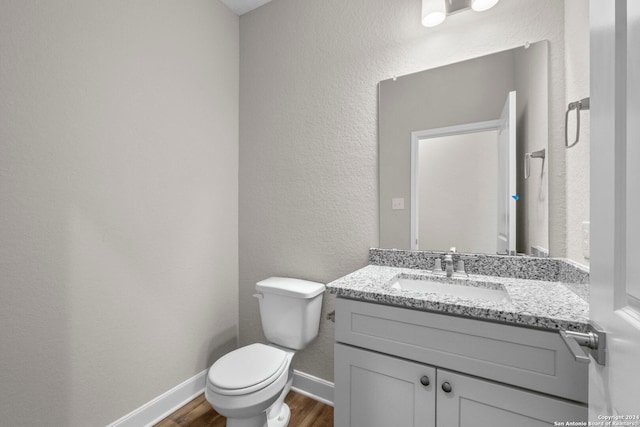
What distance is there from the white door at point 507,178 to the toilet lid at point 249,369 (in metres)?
1.23

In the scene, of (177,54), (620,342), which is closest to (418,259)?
(620,342)

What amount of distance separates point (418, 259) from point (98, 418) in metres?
1.76

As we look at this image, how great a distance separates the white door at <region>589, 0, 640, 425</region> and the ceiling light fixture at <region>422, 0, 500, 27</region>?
94cm

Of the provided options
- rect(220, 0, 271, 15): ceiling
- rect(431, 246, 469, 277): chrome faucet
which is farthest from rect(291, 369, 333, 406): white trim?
rect(220, 0, 271, 15): ceiling

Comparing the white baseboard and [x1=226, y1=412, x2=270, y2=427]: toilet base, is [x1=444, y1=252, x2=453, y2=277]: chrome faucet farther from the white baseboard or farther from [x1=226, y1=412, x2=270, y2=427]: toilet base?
[x1=226, y1=412, x2=270, y2=427]: toilet base

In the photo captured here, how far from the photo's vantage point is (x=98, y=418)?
1.34m

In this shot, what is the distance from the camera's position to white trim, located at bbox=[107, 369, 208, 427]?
1.46 m

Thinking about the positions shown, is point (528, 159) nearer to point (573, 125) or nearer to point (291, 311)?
point (573, 125)

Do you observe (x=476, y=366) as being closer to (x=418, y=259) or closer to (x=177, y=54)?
(x=418, y=259)

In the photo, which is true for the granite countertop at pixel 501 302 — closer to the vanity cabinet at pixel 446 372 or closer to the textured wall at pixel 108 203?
the vanity cabinet at pixel 446 372

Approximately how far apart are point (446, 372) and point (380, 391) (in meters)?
0.27

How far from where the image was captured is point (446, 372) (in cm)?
95

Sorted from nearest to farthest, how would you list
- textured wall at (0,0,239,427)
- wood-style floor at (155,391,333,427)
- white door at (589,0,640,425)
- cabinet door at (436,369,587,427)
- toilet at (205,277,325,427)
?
1. white door at (589,0,640,425)
2. cabinet door at (436,369,587,427)
3. textured wall at (0,0,239,427)
4. toilet at (205,277,325,427)
5. wood-style floor at (155,391,333,427)

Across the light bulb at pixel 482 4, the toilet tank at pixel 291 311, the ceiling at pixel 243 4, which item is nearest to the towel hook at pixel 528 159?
the light bulb at pixel 482 4
